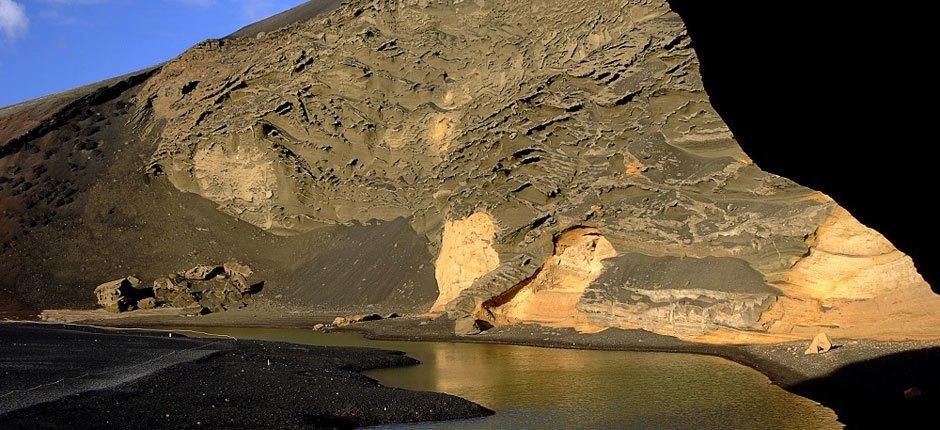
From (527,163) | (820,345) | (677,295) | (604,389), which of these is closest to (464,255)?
(527,163)

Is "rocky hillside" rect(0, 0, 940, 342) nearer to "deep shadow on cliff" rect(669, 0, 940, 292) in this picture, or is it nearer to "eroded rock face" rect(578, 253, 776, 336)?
"eroded rock face" rect(578, 253, 776, 336)

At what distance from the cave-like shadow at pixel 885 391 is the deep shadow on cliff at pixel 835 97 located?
→ 6.76 meters

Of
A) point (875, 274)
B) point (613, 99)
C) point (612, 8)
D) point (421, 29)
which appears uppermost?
point (421, 29)

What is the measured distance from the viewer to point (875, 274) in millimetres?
19953

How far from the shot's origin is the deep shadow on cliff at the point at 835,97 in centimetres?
491

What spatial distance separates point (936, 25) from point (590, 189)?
76.6ft

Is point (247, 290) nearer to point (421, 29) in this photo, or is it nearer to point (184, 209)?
point (184, 209)

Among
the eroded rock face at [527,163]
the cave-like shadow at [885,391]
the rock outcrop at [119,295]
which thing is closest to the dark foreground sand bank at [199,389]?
the cave-like shadow at [885,391]

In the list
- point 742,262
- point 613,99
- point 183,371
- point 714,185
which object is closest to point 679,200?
point 714,185

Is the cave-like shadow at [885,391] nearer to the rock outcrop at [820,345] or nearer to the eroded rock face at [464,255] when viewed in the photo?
the rock outcrop at [820,345]

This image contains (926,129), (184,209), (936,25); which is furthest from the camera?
(184,209)

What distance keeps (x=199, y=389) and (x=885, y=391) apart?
12417 mm

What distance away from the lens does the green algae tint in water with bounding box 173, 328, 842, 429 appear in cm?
1384

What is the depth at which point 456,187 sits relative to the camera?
113 feet
